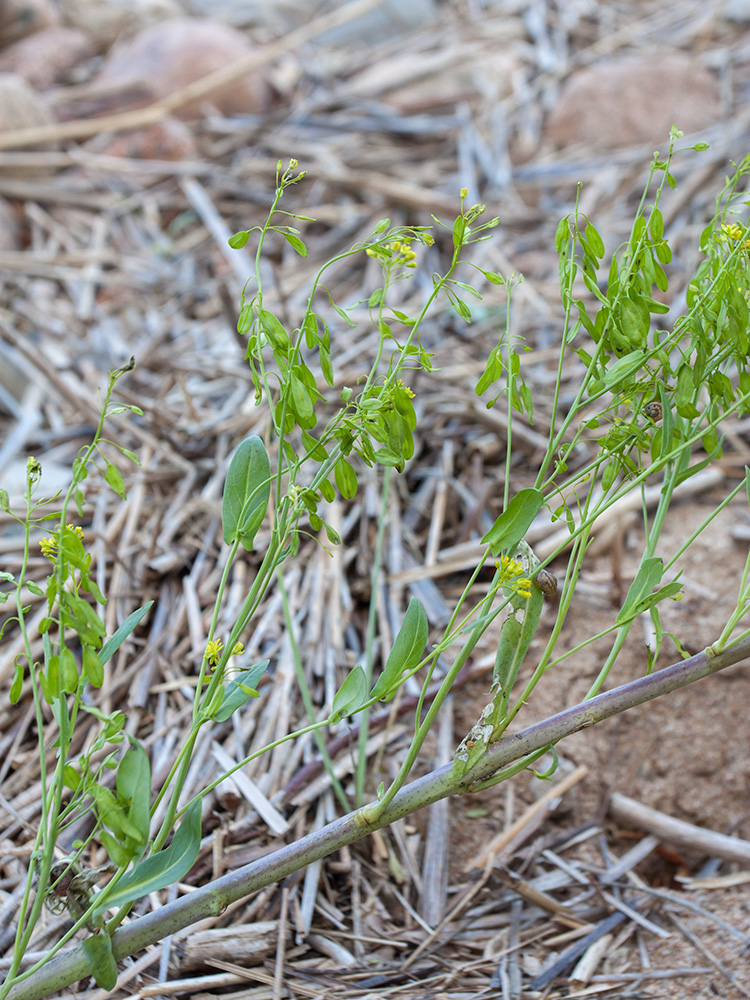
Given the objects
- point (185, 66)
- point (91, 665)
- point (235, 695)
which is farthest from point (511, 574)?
point (185, 66)

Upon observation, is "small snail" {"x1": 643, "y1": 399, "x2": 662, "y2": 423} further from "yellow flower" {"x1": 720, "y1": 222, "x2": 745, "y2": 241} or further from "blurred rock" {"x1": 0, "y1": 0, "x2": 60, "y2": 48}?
"blurred rock" {"x1": 0, "y1": 0, "x2": 60, "y2": 48}

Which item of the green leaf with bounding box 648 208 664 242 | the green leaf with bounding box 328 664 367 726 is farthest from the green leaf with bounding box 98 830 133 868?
the green leaf with bounding box 648 208 664 242

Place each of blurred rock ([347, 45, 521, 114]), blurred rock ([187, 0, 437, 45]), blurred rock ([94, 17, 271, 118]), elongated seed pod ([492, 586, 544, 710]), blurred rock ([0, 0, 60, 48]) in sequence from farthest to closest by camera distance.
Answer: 1. blurred rock ([0, 0, 60, 48])
2. blurred rock ([187, 0, 437, 45])
3. blurred rock ([94, 17, 271, 118])
4. blurred rock ([347, 45, 521, 114])
5. elongated seed pod ([492, 586, 544, 710])

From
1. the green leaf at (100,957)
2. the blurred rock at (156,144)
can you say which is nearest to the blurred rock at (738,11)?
the blurred rock at (156,144)

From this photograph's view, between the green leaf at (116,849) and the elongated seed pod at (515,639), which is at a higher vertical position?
the green leaf at (116,849)

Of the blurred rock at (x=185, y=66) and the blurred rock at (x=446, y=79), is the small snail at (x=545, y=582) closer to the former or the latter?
the blurred rock at (x=446, y=79)

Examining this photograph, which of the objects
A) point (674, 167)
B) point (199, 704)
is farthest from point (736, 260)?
point (674, 167)

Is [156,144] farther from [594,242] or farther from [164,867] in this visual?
[164,867]

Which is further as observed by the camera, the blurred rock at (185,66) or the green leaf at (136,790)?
the blurred rock at (185,66)
